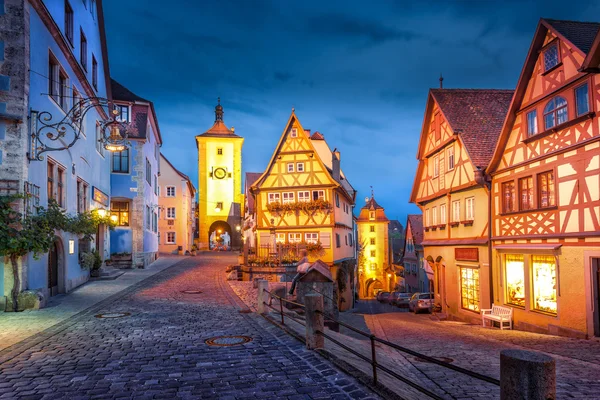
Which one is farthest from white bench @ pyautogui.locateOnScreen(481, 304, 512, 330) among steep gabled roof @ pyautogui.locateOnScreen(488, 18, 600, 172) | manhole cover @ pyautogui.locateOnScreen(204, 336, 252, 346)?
manhole cover @ pyautogui.locateOnScreen(204, 336, 252, 346)

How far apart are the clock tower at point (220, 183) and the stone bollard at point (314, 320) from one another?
172 feet

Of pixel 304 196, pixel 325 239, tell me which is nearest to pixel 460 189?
pixel 325 239

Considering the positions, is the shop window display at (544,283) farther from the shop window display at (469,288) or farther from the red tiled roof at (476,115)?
the red tiled roof at (476,115)

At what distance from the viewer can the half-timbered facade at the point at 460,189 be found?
19.8 meters

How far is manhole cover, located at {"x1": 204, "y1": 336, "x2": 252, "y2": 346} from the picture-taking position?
9.29 metres

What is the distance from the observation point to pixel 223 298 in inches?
663

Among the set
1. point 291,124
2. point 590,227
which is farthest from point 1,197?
point 291,124

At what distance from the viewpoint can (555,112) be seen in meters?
15.4

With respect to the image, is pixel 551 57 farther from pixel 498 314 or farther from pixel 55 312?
pixel 55 312

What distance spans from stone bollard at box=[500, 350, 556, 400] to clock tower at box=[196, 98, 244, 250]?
188 ft

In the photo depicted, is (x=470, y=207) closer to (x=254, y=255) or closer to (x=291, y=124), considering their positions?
(x=254, y=255)

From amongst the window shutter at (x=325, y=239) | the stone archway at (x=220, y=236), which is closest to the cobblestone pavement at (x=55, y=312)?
the window shutter at (x=325, y=239)

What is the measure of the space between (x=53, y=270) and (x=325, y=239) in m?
17.9

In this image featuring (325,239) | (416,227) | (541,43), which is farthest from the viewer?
(416,227)
